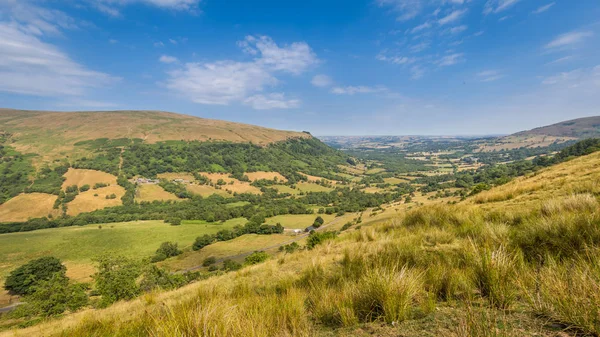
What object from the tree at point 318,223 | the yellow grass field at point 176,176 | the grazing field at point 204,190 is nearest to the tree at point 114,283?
the tree at point 318,223

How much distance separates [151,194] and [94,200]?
2291 centimetres

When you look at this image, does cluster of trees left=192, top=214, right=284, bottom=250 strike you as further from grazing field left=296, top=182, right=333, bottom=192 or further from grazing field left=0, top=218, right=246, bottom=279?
grazing field left=296, top=182, right=333, bottom=192

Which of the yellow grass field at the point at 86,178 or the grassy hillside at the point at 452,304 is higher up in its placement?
the grassy hillside at the point at 452,304

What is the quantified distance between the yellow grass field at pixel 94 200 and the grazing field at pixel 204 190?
31653 millimetres

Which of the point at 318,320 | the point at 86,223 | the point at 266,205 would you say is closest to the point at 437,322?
the point at 318,320

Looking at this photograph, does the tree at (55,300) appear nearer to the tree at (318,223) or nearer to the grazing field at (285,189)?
the tree at (318,223)

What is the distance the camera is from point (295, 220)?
97.9 meters

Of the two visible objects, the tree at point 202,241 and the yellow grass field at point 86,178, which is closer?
the tree at point 202,241

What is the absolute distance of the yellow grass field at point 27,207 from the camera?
3765 inches

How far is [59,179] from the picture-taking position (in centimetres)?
12081

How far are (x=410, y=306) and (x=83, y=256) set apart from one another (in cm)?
9253

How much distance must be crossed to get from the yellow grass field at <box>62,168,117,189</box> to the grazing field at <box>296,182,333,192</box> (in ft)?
346

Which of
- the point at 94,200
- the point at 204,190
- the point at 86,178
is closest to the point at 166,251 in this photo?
the point at 204,190

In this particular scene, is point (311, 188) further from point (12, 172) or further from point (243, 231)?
point (12, 172)
